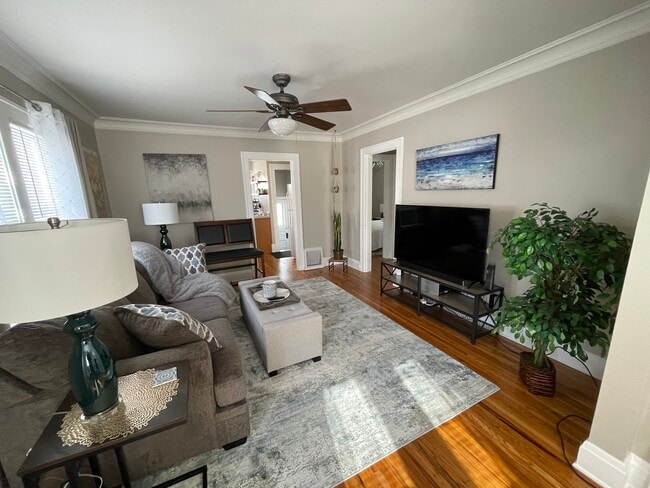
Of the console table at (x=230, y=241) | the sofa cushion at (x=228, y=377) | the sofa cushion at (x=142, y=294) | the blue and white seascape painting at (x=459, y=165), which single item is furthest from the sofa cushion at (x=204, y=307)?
the blue and white seascape painting at (x=459, y=165)

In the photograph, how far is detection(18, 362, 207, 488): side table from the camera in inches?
31.4

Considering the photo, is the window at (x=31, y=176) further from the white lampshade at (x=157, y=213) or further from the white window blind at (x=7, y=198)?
the white lampshade at (x=157, y=213)

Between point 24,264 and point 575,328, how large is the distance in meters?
2.64

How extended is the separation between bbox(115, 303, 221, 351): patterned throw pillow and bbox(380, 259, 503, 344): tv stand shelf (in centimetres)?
229

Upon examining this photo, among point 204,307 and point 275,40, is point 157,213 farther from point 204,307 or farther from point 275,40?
point 275,40

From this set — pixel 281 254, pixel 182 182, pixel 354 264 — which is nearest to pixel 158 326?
pixel 182 182

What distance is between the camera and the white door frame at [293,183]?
4320mm

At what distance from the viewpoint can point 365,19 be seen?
1593 mm

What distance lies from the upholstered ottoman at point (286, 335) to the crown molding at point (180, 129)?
10.3ft

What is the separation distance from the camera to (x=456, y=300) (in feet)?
8.77

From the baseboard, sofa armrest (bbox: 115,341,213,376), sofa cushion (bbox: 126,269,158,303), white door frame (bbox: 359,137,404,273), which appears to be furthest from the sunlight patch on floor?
white door frame (bbox: 359,137,404,273)

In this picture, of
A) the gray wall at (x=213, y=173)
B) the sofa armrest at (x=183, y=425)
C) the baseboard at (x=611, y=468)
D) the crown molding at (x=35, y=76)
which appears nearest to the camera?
the baseboard at (x=611, y=468)

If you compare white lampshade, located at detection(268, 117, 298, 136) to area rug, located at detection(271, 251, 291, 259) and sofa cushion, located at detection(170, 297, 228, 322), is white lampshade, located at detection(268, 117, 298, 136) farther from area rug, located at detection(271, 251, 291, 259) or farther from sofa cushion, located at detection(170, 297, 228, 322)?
area rug, located at detection(271, 251, 291, 259)

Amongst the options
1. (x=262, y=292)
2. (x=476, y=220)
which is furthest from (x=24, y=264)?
(x=476, y=220)
